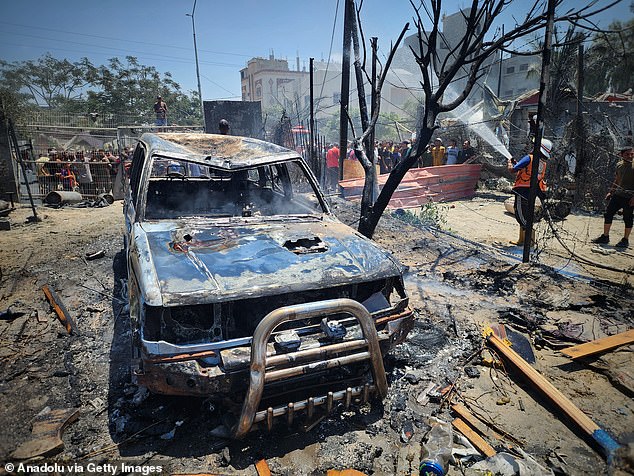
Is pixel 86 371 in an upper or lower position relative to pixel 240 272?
lower

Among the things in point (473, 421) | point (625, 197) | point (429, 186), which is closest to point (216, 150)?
point (473, 421)

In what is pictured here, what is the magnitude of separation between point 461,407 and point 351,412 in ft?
2.94

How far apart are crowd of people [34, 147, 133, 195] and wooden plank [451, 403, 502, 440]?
12283 mm

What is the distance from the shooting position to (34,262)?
19.4 ft

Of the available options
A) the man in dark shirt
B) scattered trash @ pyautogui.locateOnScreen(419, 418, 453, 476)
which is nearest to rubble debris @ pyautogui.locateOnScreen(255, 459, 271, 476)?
scattered trash @ pyautogui.locateOnScreen(419, 418, 453, 476)

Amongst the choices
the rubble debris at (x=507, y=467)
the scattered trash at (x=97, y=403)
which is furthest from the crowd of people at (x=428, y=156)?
the rubble debris at (x=507, y=467)

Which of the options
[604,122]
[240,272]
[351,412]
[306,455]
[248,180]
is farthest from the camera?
[604,122]

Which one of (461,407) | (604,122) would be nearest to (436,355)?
(461,407)

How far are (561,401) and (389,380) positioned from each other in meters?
1.36

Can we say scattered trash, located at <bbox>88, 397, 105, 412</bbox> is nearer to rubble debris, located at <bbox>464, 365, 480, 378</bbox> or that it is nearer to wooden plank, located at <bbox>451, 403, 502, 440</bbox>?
wooden plank, located at <bbox>451, 403, 502, 440</bbox>

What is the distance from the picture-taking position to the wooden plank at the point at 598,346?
353cm

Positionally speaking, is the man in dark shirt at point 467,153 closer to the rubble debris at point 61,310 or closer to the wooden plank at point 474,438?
the wooden plank at point 474,438

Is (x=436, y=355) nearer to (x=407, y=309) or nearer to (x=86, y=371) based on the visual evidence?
(x=407, y=309)

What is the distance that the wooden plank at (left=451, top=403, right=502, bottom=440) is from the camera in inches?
107
